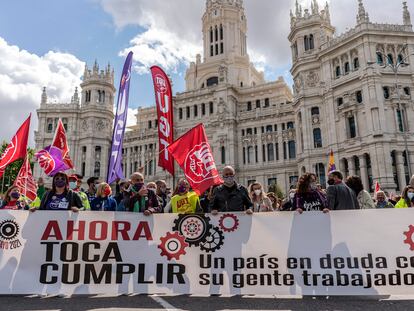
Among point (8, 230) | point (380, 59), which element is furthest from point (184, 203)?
point (380, 59)

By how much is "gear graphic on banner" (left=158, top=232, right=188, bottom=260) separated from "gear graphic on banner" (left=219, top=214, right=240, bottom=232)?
86cm

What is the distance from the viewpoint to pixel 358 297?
22.1 ft

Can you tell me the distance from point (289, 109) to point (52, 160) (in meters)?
41.3

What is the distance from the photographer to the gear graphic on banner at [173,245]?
7266mm

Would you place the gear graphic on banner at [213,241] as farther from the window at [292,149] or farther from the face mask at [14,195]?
the window at [292,149]

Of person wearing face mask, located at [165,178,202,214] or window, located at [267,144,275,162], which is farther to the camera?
window, located at [267,144,275,162]

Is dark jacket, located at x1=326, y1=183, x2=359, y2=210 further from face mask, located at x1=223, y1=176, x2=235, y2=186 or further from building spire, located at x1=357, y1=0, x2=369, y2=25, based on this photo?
building spire, located at x1=357, y1=0, x2=369, y2=25

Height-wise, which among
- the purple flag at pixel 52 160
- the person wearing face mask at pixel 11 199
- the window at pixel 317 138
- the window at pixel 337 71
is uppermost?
the window at pixel 337 71

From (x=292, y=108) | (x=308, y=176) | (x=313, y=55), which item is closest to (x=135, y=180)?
(x=308, y=176)

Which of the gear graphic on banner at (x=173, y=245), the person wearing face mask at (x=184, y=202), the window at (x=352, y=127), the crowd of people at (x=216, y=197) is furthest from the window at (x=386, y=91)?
the gear graphic on banner at (x=173, y=245)

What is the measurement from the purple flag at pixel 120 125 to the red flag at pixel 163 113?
3.73 ft

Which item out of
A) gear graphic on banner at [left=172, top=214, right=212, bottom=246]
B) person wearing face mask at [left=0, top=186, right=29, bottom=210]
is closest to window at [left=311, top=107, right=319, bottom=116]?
person wearing face mask at [left=0, top=186, right=29, bottom=210]

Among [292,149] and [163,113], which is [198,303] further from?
[292,149]

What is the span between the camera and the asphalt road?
6.07m
